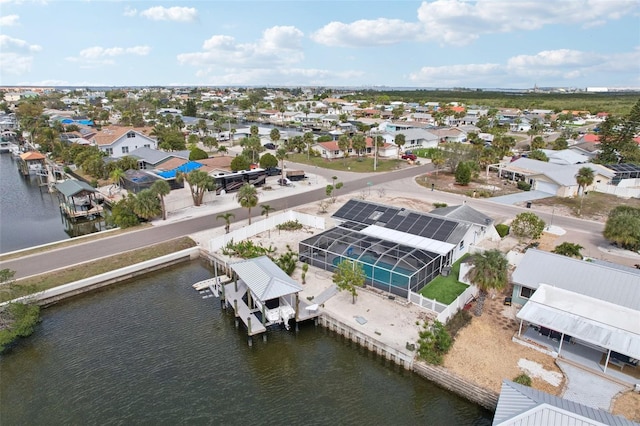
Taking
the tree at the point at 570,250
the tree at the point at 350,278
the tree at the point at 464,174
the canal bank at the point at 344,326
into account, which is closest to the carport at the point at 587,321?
the canal bank at the point at 344,326

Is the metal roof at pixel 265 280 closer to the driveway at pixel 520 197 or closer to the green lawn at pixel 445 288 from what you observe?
the green lawn at pixel 445 288

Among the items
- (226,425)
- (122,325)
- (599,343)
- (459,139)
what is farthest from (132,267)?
(459,139)

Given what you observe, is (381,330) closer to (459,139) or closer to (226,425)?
(226,425)

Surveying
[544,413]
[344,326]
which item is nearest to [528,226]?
[344,326]

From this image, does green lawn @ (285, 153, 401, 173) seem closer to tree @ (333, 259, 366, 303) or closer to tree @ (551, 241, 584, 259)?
tree @ (551, 241, 584, 259)

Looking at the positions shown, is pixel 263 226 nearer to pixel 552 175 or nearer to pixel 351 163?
pixel 351 163

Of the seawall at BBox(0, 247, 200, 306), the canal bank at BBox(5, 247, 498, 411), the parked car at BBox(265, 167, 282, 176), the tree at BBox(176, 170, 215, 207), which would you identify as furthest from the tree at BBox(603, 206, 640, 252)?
the parked car at BBox(265, 167, 282, 176)
